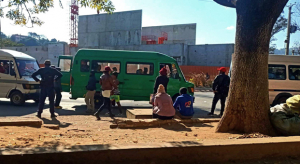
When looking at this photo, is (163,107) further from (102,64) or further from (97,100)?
(102,64)

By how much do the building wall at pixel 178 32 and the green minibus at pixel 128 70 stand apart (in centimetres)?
3246

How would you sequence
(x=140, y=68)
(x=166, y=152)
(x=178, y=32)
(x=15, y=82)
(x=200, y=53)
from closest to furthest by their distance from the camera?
(x=166, y=152) → (x=15, y=82) → (x=140, y=68) → (x=200, y=53) → (x=178, y=32)

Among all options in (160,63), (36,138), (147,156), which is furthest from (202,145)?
(160,63)

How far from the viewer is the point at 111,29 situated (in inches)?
1613

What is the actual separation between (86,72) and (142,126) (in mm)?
5306

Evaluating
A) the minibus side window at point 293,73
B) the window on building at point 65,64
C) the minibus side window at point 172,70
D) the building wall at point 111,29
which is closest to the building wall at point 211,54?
the building wall at point 111,29

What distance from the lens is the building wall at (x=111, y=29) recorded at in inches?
1519

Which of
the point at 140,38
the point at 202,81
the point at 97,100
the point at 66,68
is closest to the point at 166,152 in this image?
the point at 97,100

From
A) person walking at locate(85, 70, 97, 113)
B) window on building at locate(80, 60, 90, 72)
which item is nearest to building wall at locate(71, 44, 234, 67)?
window on building at locate(80, 60, 90, 72)

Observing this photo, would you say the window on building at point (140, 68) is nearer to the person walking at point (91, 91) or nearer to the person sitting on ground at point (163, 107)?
the person walking at point (91, 91)

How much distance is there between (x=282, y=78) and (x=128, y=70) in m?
6.49

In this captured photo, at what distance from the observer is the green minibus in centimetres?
1034

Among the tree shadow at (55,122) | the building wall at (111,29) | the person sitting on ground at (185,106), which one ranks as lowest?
the tree shadow at (55,122)

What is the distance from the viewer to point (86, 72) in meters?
10.3
